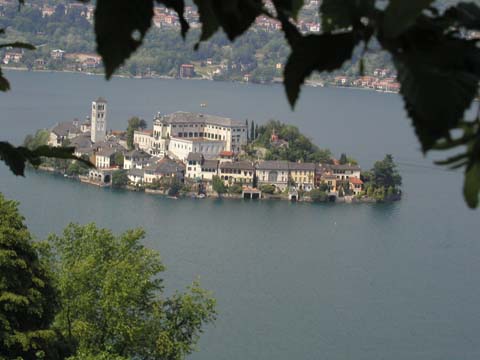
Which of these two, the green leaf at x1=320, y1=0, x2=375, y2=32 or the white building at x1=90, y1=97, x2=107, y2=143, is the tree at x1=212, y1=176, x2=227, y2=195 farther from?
the green leaf at x1=320, y1=0, x2=375, y2=32

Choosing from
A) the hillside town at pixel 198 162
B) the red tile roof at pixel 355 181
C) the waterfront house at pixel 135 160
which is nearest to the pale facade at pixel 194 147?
the hillside town at pixel 198 162

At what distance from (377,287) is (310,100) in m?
28.5

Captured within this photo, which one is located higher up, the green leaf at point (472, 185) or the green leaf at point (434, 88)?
the green leaf at point (434, 88)

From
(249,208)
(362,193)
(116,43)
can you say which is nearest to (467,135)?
(116,43)

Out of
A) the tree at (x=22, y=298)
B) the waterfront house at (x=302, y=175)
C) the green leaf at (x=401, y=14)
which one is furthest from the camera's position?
the waterfront house at (x=302, y=175)

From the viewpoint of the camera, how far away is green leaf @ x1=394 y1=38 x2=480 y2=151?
0.35 m

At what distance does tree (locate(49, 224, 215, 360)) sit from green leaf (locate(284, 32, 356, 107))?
432cm

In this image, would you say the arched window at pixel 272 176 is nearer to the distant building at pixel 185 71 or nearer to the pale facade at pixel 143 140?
the pale facade at pixel 143 140

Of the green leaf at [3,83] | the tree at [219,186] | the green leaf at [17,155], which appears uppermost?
the green leaf at [3,83]

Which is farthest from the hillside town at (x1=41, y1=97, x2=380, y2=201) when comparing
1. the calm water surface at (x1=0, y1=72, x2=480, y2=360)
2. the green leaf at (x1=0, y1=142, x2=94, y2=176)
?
the green leaf at (x1=0, y1=142, x2=94, y2=176)

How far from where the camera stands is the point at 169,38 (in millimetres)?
49812

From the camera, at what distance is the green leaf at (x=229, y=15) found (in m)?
0.40

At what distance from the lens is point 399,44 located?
0.37 m

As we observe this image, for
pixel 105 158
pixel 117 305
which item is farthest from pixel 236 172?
pixel 117 305
